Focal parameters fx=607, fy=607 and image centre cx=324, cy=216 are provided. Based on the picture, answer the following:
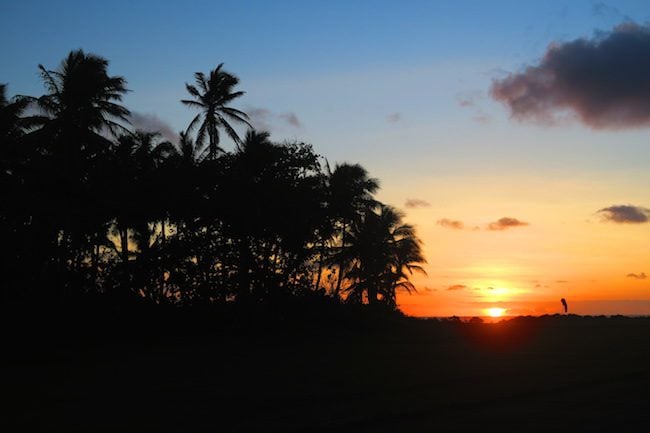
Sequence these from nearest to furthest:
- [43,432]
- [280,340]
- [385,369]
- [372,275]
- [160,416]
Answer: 1. [43,432]
2. [160,416]
3. [385,369]
4. [280,340]
5. [372,275]

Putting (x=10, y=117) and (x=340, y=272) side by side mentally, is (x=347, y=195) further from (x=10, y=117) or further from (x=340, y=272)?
(x=10, y=117)

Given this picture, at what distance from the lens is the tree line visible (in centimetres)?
2502

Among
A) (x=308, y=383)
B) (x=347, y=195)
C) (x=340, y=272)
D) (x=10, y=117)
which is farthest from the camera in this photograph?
(x=340, y=272)

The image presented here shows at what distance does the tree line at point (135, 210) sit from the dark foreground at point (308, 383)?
96.9 inches

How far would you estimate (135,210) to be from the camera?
1119 inches

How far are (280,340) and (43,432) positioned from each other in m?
18.1

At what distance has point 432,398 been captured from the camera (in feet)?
39.8

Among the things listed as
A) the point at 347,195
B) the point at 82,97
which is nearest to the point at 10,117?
the point at 82,97

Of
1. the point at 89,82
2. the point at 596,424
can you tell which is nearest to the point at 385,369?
the point at 596,424

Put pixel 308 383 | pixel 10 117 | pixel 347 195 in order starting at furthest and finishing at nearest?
1. pixel 347 195
2. pixel 10 117
3. pixel 308 383

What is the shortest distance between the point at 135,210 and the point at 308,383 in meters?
16.8

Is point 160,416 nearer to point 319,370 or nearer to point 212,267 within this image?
point 319,370

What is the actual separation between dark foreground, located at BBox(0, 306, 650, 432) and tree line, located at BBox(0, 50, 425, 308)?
2461 mm

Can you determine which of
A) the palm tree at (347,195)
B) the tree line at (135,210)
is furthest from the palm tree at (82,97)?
the palm tree at (347,195)
